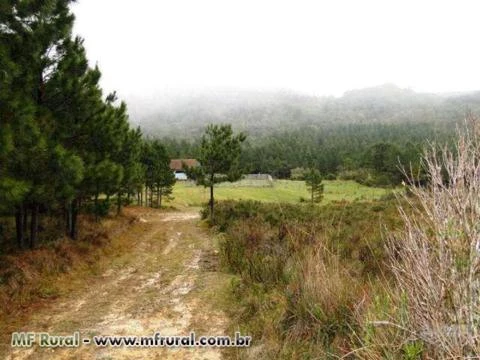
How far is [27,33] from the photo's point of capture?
980 centimetres

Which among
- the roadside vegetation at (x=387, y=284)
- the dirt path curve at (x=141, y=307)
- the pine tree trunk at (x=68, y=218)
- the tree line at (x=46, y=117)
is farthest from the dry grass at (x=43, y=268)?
the roadside vegetation at (x=387, y=284)

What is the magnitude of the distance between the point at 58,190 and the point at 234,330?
6538 millimetres

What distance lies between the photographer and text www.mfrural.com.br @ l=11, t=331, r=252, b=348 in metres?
6.46

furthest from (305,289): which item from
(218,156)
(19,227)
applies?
(218,156)

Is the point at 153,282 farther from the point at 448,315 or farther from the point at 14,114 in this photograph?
the point at 448,315

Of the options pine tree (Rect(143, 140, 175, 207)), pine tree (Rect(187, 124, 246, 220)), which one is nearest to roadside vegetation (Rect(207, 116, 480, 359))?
pine tree (Rect(187, 124, 246, 220))

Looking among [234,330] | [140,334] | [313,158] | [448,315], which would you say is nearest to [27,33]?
[140,334]

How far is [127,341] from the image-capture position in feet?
21.6

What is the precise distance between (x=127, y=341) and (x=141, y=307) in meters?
1.72

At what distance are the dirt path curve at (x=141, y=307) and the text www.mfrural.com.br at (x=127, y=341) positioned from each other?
0.15m

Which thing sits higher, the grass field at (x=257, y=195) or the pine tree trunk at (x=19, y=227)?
the pine tree trunk at (x=19, y=227)

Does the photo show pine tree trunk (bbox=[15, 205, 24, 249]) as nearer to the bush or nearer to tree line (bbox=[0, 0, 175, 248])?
tree line (bbox=[0, 0, 175, 248])

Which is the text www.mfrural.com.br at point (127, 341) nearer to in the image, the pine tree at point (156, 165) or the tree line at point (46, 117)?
the tree line at point (46, 117)

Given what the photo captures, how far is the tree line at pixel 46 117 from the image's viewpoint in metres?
8.13
